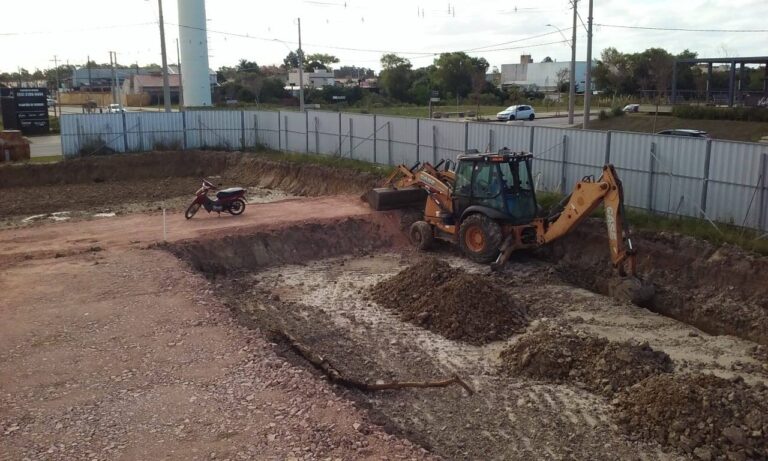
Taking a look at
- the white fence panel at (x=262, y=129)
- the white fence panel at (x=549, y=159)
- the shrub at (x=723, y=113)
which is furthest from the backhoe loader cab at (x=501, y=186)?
the shrub at (x=723, y=113)

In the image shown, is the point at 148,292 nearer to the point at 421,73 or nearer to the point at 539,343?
the point at 539,343

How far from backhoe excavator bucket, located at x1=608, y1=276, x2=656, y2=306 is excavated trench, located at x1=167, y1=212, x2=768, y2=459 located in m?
0.30

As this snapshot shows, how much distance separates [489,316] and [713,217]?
714cm

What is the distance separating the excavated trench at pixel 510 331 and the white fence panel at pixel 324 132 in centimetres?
1099

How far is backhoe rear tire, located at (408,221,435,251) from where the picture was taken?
18.4m

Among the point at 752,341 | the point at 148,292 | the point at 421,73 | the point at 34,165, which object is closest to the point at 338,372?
the point at 148,292

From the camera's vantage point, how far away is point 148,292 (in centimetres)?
1334

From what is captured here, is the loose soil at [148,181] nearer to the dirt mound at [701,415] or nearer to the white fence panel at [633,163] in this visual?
the white fence panel at [633,163]

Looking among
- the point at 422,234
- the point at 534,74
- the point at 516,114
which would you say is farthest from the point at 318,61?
the point at 422,234

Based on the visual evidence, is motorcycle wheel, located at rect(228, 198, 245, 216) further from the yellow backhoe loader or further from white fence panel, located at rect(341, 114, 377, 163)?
white fence panel, located at rect(341, 114, 377, 163)

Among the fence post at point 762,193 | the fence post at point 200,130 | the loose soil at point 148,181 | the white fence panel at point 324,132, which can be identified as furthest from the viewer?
the fence post at point 200,130

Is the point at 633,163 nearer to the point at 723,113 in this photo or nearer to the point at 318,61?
the point at 723,113

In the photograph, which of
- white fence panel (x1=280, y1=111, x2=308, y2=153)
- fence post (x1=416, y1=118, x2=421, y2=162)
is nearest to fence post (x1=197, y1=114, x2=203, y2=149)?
white fence panel (x1=280, y1=111, x2=308, y2=153)

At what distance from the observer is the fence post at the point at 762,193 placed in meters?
15.5
